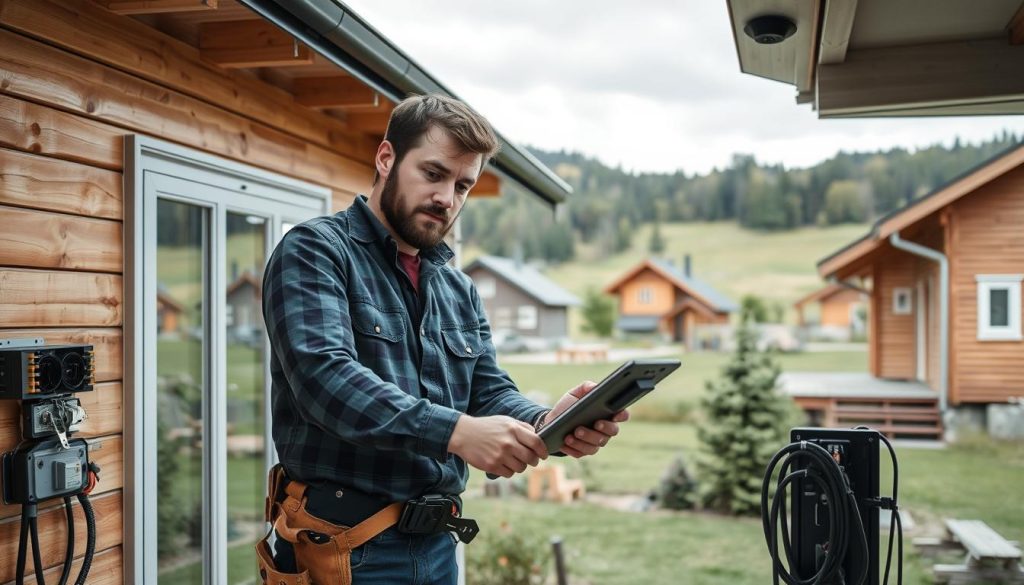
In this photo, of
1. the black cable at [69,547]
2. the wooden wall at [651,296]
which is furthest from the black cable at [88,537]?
the wooden wall at [651,296]

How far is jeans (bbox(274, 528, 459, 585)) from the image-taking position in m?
1.61

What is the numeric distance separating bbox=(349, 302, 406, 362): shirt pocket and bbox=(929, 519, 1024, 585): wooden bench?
20.3 feet

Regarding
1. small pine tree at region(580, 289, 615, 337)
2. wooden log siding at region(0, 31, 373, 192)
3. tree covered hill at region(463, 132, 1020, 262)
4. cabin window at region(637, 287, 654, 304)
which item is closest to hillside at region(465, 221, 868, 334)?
tree covered hill at region(463, 132, 1020, 262)

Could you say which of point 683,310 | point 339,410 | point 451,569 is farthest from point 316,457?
point 683,310

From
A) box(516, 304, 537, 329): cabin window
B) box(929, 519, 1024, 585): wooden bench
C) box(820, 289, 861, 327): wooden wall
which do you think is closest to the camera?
box(929, 519, 1024, 585): wooden bench

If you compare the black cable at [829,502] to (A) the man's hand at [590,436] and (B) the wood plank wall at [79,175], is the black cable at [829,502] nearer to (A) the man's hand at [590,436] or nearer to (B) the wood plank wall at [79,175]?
(A) the man's hand at [590,436]

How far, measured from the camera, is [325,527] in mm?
1575

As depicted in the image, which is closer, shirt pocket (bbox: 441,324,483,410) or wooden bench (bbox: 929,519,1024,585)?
shirt pocket (bbox: 441,324,483,410)

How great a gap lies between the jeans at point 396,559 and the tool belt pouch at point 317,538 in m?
0.02

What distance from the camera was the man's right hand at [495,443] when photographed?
4.42 ft

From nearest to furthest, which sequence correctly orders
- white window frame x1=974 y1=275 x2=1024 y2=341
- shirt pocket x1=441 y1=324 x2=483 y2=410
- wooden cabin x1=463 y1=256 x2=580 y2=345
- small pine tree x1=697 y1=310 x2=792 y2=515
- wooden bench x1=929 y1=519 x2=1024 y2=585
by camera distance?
1. shirt pocket x1=441 y1=324 x2=483 y2=410
2. wooden bench x1=929 y1=519 x2=1024 y2=585
3. small pine tree x1=697 y1=310 x2=792 y2=515
4. white window frame x1=974 y1=275 x2=1024 y2=341
5. wooden cabin x1=463 y1=256 x2=580 y2=345

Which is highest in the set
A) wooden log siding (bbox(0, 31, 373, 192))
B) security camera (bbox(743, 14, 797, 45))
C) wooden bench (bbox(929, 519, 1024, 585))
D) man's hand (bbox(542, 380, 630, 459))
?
security camera (bbox(743, 14, 797, 45))

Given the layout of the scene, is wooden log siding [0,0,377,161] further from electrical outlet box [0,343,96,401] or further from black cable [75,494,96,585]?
black cable [75,494,96,585]

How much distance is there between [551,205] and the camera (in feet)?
17.9
